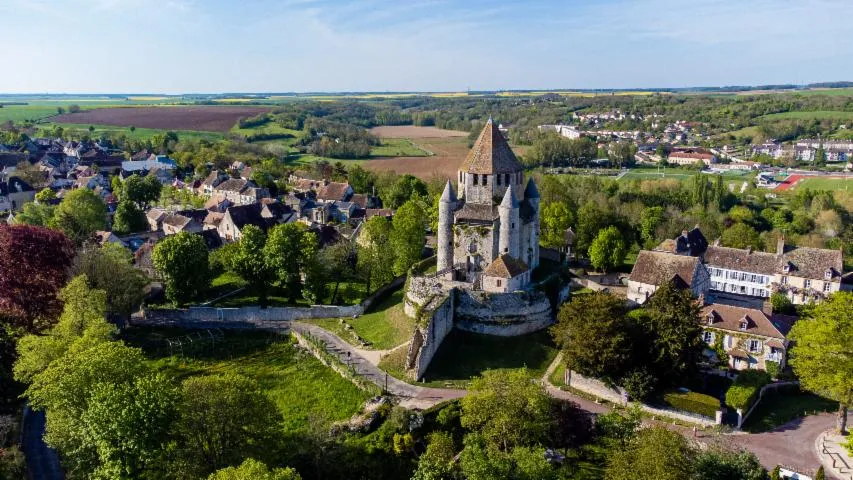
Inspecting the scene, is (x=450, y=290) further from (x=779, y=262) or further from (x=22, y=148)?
(x=22, y=148)

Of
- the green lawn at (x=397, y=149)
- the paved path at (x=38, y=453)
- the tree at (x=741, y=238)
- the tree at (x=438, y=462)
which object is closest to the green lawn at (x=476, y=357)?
the tree at (x=438, y=462)

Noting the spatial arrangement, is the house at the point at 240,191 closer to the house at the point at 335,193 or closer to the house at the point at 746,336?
the house at the point at 335,193

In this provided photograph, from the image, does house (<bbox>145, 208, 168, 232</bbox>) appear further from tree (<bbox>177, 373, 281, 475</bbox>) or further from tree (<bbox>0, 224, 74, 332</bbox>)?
tree (<bbox>177, 373, 281, 475</bbox>)

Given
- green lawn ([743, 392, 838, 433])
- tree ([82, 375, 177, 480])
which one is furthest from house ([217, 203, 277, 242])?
green lawn ([743, 392, 838, 433])

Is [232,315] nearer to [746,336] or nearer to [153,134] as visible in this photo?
[746,336]

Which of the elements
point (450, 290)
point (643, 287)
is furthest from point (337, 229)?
point (643, 287)

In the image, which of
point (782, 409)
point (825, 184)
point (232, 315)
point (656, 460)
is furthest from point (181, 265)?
point (825, 184)
